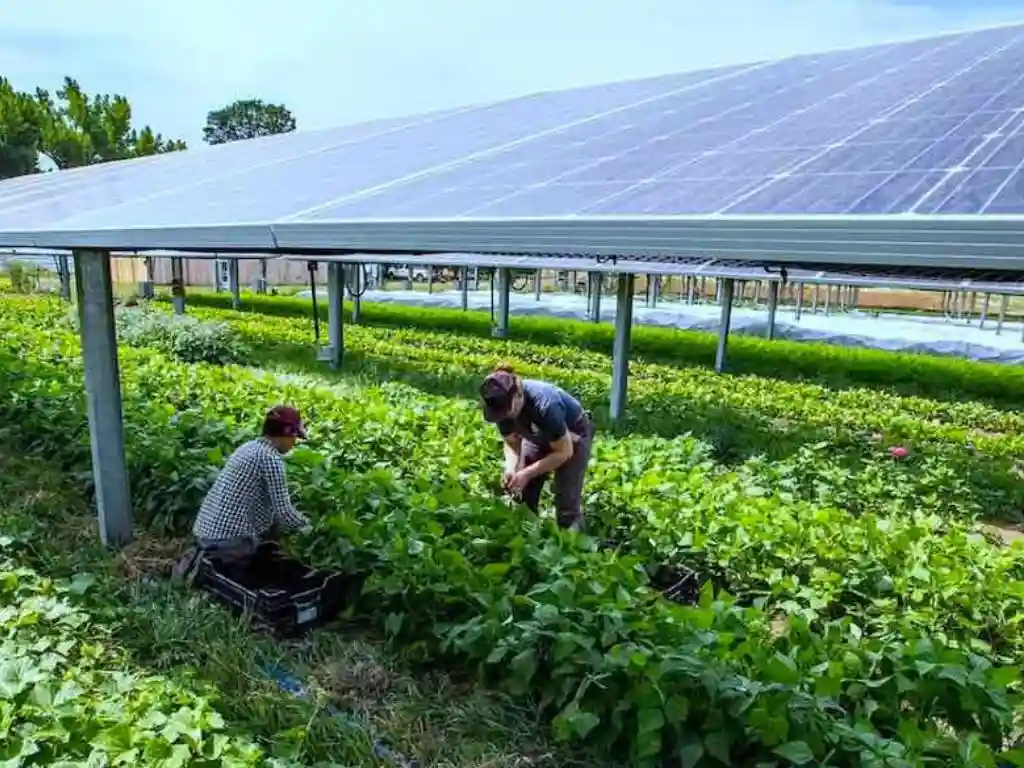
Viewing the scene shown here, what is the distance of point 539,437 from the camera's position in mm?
4621

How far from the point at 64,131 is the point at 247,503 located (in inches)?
1425

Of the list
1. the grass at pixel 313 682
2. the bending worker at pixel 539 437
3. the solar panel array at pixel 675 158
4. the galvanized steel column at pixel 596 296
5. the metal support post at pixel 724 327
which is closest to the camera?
the solar panel array at pixel 675 158

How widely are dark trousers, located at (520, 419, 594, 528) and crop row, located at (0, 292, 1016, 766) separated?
1.56 ft

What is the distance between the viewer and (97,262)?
4.66 metres

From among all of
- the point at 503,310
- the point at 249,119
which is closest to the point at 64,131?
the point at 503,310

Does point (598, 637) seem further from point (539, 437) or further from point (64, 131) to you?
point (64, 131)

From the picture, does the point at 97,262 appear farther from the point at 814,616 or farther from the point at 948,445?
the point at 948,445

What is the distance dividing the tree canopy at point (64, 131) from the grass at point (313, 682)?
33923mm

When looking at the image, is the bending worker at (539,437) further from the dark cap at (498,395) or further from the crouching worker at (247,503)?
the crouching worker at (247,503)

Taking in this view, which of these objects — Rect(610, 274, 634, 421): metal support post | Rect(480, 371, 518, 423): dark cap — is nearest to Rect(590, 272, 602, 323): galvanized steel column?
Rect(610, 274, 634, 421): metal support post

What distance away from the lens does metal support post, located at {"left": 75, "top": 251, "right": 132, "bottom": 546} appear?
4684 mm

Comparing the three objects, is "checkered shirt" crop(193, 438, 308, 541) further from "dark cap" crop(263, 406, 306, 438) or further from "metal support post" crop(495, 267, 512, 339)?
"metal support post" crop(495, 267, 512, 339)

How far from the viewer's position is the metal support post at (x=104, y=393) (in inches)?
184

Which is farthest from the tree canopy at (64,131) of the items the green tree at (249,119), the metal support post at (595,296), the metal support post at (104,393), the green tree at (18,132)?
the green tree at (249,119)
